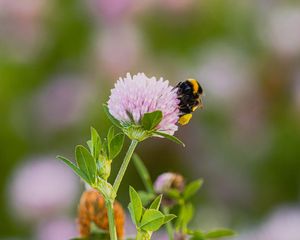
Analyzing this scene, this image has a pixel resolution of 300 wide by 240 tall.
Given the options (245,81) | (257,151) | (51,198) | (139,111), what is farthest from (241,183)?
(139,111)

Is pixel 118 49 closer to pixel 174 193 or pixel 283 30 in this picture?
pixel 283 30

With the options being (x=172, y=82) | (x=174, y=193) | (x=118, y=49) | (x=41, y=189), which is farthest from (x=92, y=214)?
(x=118, y=49)

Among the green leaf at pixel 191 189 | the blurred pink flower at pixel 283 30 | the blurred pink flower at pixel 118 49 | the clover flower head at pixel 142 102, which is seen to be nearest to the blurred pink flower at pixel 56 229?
the blurred pink flower at pixel 118 49

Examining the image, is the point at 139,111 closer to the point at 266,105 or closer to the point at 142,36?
the point at 266,105

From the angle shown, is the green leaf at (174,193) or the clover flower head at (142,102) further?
the green leaf at (174,193)

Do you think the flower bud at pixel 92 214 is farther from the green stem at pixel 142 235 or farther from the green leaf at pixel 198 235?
the green stem at pixel 142 235

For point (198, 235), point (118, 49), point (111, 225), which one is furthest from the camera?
point (118, 49)
